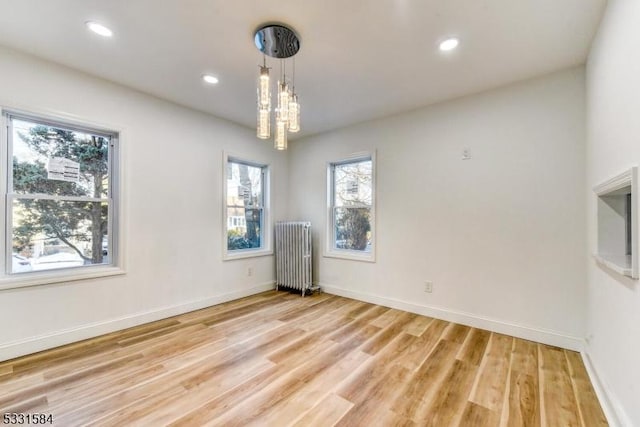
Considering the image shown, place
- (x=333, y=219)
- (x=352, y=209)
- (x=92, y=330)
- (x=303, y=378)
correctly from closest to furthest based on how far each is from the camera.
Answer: (x=303, y=378), (x=92, y=330), (x=352, y=209), (x=333, y=219)

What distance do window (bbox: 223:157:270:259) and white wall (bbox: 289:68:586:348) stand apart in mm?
1642

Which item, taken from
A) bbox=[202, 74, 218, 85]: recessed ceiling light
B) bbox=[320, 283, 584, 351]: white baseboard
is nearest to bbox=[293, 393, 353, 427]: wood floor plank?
bbox=[320, 283, 584, 351]: white baseboard

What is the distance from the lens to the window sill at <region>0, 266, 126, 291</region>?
233 centimetres

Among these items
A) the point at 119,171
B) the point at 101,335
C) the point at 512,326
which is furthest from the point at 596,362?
the point at 119,171

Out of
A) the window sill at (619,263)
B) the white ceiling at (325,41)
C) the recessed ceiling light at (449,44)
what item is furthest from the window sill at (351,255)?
the recessed ceiling light at (449,44)

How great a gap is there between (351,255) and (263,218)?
1613mm

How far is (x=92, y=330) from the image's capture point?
8.95 ft

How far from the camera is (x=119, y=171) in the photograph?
2.93m

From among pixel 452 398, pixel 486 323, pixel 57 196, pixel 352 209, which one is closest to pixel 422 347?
pixel 452 398

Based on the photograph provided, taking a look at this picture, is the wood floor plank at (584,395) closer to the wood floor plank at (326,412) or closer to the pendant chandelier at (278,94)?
the wood floor plank at (326,412)

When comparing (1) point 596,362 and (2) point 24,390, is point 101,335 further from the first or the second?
(1) point 596,362

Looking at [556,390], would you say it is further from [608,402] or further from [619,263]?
[619,263]

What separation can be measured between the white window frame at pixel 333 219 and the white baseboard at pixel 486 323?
554 mm

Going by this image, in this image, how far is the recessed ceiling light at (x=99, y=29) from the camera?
2012 mm
